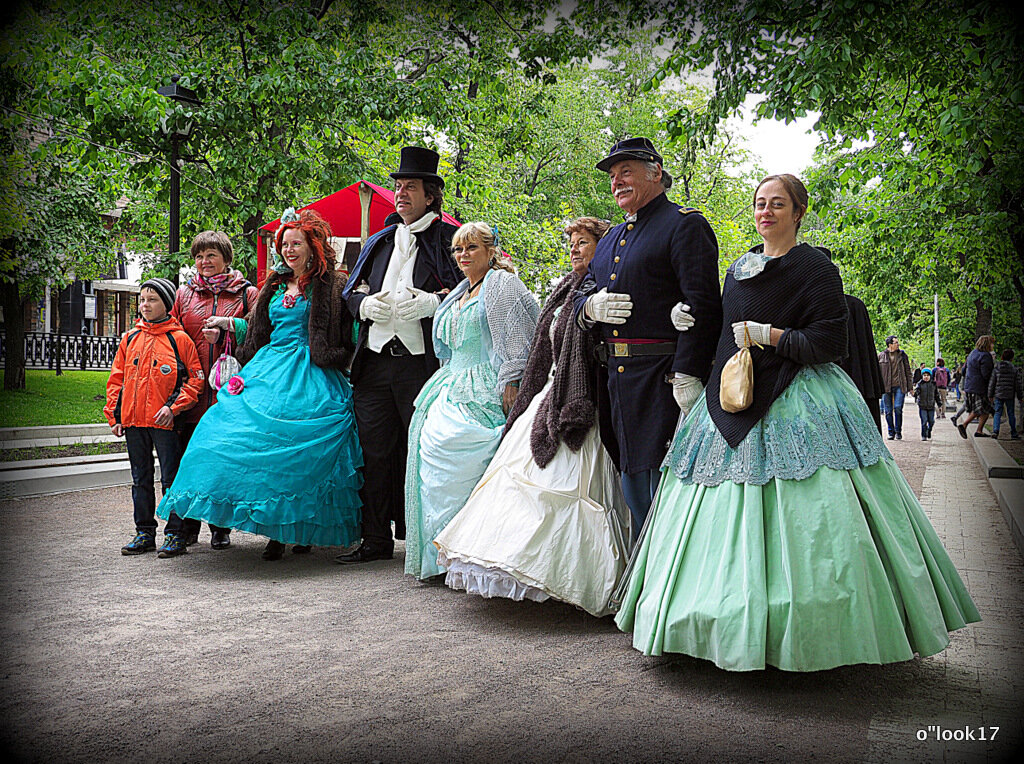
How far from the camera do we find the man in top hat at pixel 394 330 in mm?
5543

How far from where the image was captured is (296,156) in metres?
11.3

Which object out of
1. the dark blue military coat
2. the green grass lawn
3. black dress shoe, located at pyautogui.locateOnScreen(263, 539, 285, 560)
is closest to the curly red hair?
black dress shoe, located at pyautogui.locateOnScreen(263, 539, 285, 560)

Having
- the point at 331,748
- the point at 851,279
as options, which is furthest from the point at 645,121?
the point at 331,748

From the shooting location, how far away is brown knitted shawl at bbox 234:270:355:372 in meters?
5.69

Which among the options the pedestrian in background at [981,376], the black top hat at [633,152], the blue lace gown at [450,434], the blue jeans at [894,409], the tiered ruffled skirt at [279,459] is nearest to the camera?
the black top hat at [633,152]

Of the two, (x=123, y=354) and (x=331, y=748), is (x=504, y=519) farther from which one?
(x=123, y=354)

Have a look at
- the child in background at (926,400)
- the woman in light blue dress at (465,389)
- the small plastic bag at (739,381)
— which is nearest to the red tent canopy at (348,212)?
the woman in light blue dress at (465,389)

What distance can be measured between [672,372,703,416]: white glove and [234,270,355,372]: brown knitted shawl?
254cm

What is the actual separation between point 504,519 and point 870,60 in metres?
4.36

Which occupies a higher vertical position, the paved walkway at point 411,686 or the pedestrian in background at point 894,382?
the pedestrian in background at point 894,382

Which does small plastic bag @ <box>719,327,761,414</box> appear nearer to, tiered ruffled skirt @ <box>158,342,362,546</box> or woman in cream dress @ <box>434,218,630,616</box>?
woman in cream dress @ <box>434,218,630,616</box>

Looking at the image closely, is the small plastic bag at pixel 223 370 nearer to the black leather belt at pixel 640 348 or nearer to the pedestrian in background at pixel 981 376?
the black leather belt at pixel 640 348

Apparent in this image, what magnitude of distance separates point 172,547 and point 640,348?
3.39 metres

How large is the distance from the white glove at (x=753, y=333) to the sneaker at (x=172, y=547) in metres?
3.90
